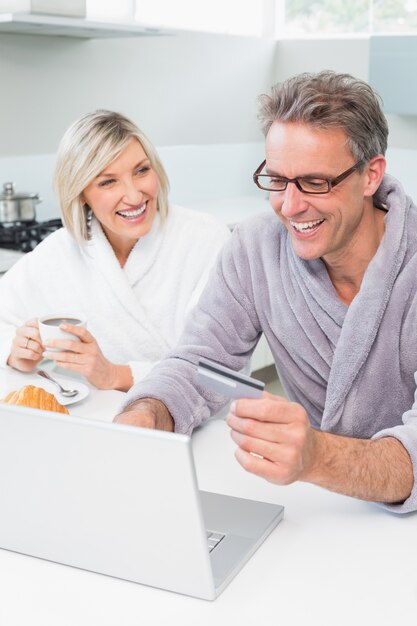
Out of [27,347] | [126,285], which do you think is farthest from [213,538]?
[126,285]

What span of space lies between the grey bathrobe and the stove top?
5.55ft

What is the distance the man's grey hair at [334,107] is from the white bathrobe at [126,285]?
76 centimetres

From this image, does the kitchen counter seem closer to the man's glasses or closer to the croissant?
the croissant

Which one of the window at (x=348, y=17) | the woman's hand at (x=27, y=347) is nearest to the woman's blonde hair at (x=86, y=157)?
the woman's hand at (x=27, y=347)

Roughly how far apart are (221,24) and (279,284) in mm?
3444

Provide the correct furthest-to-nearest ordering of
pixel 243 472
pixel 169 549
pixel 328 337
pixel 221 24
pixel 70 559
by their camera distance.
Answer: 1. pixel 221 24
2. pixel 328 337
3. pixel 243 472
4. pixel 70 559
5. pixel 169 549

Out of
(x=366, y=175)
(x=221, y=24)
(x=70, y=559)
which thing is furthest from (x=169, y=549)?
(x=221, y=24)

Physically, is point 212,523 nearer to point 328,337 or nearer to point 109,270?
point 328,337

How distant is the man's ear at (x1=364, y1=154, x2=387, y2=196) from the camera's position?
1577 mm

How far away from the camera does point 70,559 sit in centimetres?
111

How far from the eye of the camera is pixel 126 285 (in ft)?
7.36

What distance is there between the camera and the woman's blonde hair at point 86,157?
2133 mm

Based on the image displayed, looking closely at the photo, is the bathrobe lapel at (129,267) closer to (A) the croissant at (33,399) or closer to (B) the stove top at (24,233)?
(A) the croissant at (33,399)

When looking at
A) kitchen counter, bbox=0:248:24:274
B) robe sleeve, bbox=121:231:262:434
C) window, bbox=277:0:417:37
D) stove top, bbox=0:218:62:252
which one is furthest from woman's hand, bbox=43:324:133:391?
window, bbox=277:0:417:37
